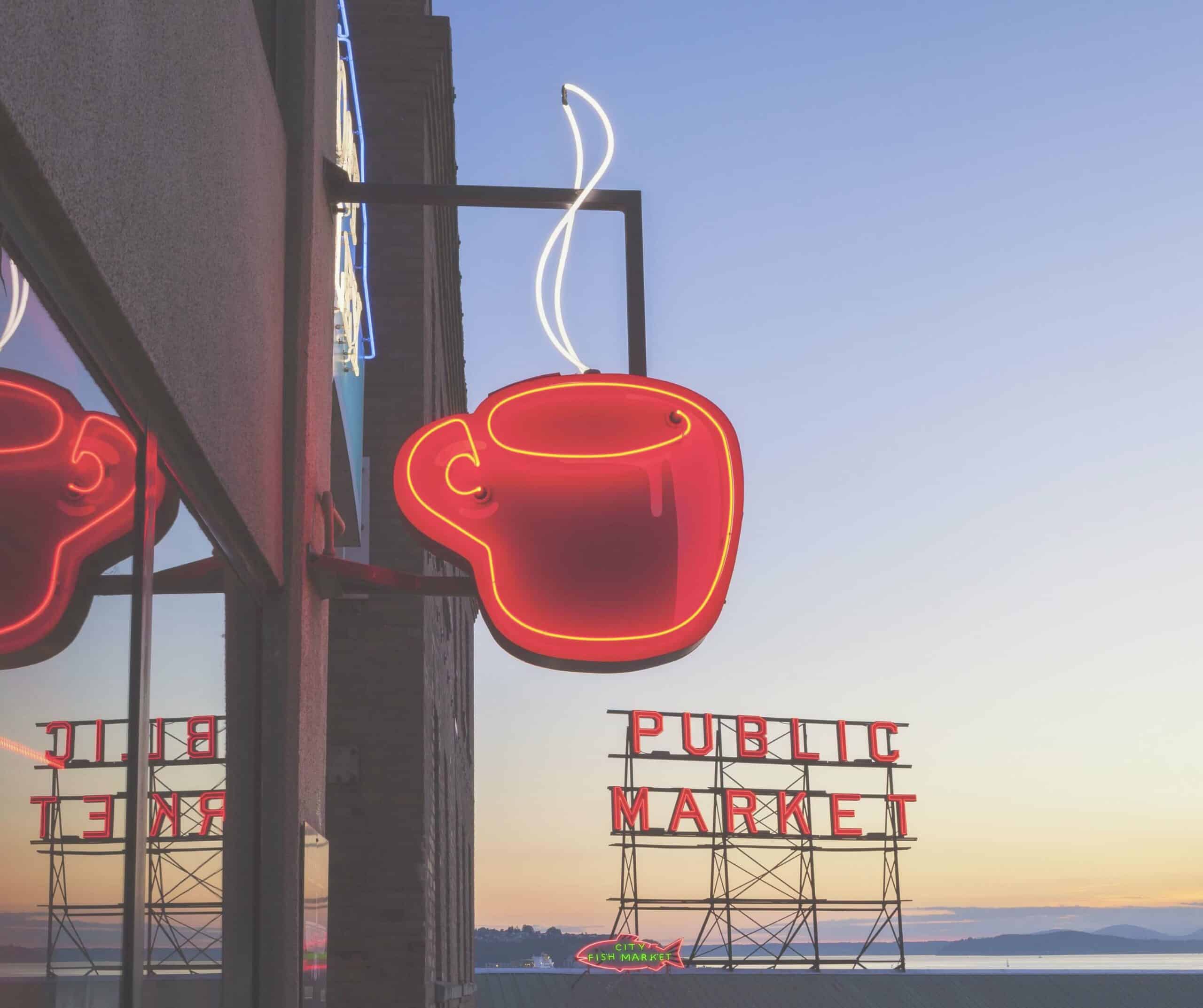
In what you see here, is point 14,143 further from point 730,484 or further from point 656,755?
point 656,755

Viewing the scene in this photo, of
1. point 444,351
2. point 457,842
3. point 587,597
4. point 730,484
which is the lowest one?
point 457,842

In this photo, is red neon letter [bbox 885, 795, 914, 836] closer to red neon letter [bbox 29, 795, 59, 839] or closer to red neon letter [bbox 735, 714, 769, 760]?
red neon letter [bbox 735, 714, 769, 760]

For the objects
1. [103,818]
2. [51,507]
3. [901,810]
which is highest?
[51,507]

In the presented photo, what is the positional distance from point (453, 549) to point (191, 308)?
168 cm

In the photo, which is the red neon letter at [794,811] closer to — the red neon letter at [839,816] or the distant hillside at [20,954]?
the red neon letter at [839,816]

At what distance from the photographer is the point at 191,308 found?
3.39 meters

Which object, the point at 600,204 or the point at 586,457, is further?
the point at 600,204

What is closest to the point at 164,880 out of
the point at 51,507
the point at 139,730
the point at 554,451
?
the point at 139,730

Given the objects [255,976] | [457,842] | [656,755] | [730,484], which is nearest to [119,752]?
[255,976]

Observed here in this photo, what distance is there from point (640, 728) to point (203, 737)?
35548 millimetres

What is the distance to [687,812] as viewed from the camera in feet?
126

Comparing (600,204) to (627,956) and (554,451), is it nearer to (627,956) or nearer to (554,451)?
(554,451)

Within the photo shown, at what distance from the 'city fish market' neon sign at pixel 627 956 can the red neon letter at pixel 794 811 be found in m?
5.61

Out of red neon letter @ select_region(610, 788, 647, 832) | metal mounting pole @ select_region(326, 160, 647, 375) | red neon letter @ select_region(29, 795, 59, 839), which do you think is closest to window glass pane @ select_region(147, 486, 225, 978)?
red neon letter @ select_region(29, 795, 59, 839)
